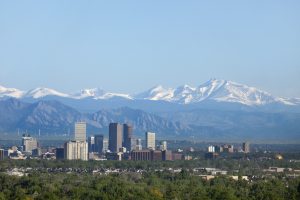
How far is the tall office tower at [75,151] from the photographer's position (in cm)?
13400

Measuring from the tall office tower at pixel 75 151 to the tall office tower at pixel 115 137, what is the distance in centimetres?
2172

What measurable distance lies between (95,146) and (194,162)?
1792 inches

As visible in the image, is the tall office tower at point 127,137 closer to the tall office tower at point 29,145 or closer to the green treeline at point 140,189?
the tall office tower at point 29,145

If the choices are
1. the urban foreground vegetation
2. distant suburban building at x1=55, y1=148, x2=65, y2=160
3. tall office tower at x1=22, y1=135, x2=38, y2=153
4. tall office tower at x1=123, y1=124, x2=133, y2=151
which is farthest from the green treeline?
tall office tower at x1=123, y1=124, x2=133, y2=151

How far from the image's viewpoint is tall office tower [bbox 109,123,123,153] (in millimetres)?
161600

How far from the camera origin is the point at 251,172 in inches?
3984

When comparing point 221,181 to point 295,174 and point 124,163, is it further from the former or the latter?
point 124,163

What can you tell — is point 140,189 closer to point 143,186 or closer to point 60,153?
point 143,186

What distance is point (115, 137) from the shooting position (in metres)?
164

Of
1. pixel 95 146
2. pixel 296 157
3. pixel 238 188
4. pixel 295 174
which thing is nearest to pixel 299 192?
pixel 238 188

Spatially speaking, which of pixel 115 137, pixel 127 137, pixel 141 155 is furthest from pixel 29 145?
pixel 141 155

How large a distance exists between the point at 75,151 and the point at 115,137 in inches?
1130

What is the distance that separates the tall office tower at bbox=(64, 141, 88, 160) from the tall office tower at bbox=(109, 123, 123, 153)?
21718 mm

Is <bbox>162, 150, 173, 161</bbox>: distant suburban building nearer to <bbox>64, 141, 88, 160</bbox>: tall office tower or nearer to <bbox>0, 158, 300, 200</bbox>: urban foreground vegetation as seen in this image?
<bbox>64, 141, 88, 160</bbox>: tall office tower
